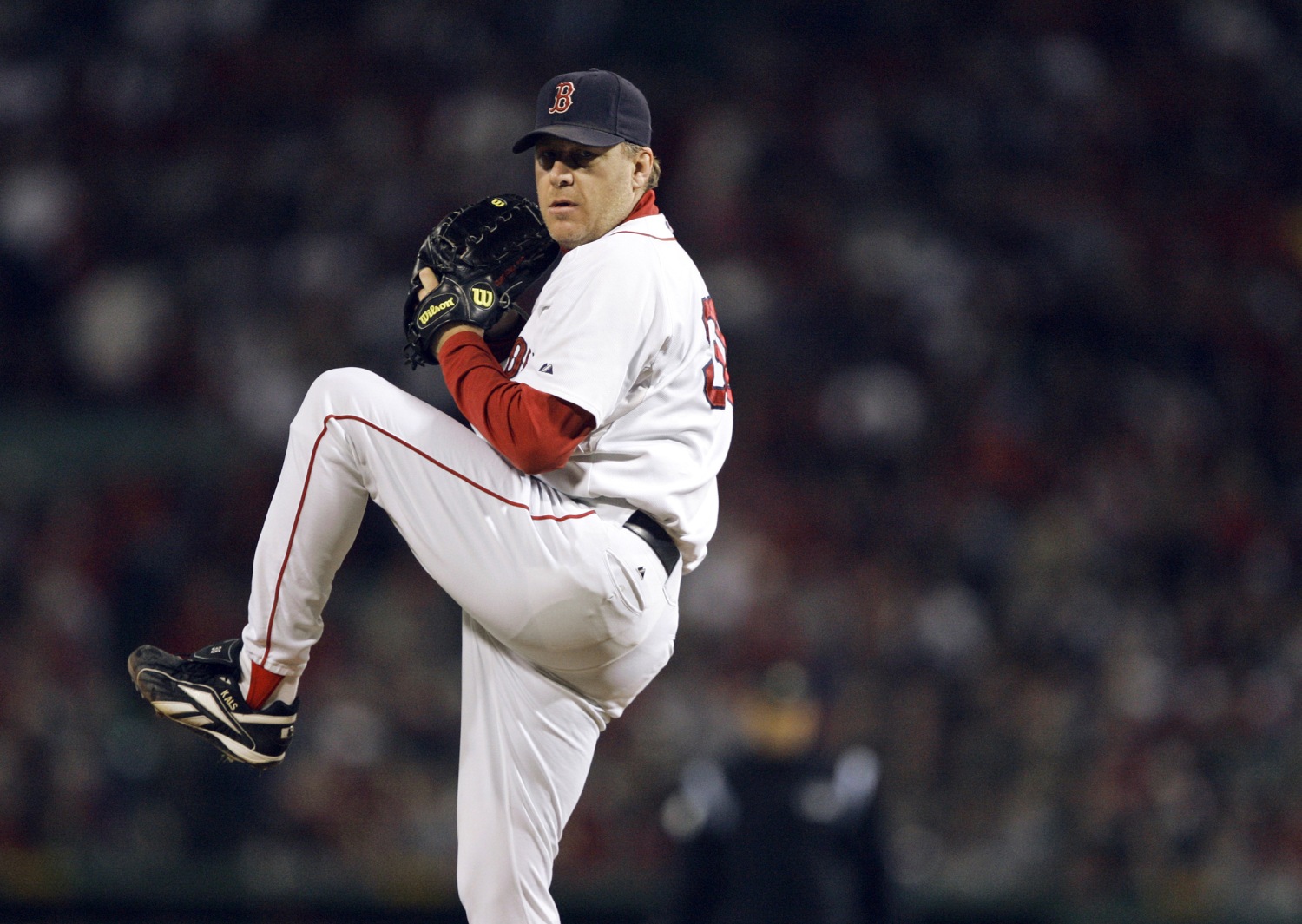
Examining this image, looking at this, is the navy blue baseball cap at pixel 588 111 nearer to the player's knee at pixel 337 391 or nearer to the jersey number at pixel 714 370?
the jersey number at pixel 714 370

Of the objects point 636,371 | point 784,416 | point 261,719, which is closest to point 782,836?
point 261,719

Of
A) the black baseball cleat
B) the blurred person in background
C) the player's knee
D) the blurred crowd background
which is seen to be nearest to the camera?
the player's knee

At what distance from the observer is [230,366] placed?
7238 millimetres

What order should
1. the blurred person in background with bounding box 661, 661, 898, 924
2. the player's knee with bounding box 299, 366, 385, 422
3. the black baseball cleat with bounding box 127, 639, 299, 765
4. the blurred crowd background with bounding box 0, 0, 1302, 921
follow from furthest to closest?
1. the blurred crowd background with bounding box 0, 0, 1302, 921
2. the blurred person in background with bounding box 661, 661, 898, 924
3. the black baseball cleat with bounding box 127, 639, 299, 765
4. the player's knee with bounding box 299, 366, 385, 422

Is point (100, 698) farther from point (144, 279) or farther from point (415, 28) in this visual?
point (415, 28)

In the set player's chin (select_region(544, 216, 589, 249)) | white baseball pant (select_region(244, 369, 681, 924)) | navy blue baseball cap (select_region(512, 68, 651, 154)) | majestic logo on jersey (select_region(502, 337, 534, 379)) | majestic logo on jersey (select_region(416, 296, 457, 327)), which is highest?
navy blue baseball cap (select_region(512, 68, 651, 154))

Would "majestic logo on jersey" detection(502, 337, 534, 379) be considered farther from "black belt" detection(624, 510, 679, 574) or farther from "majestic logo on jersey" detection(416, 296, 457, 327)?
"black belt" detection(624, 510, 679, 574)

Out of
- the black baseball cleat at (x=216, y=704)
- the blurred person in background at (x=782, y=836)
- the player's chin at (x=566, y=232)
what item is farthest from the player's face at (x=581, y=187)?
the blurred person in background at (x=782, y=836)

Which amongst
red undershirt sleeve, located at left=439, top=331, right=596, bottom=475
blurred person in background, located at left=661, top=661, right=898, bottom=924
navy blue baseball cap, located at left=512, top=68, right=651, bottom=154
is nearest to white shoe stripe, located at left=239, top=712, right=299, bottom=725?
red undershirt sleeve, located at left=439, top=331, right=596, bottom=475

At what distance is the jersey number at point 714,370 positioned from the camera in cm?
279

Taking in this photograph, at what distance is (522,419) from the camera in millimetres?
2488

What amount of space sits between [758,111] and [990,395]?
90.6 inches

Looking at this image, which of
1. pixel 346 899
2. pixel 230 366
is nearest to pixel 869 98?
pixel 230 366

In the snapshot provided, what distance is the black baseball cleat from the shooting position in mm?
2721
